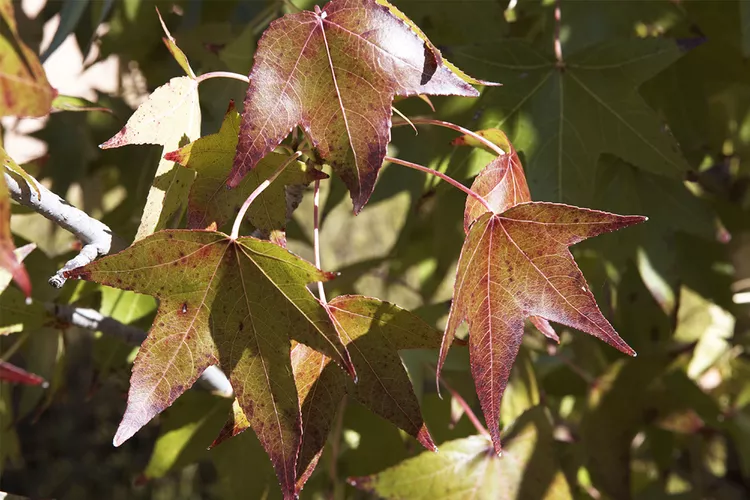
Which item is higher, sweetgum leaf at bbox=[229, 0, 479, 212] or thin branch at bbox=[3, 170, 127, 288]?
sweetgum leaf at bbox=[229, 0, 479, 212]

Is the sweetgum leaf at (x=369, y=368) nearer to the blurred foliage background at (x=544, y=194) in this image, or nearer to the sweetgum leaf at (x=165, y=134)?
the sweetgum leaf at (x=165, y=134)

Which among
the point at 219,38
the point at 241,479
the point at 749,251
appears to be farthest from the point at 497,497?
the point at 749,251

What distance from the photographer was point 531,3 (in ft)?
3.50

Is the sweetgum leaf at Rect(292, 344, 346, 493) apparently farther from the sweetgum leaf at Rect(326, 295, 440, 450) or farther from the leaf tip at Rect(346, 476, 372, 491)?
the leaf tip at Rect(346, 476, 372, 491)

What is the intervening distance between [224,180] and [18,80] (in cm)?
24

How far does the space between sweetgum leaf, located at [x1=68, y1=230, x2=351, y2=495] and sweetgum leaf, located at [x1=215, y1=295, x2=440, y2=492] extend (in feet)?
0.12

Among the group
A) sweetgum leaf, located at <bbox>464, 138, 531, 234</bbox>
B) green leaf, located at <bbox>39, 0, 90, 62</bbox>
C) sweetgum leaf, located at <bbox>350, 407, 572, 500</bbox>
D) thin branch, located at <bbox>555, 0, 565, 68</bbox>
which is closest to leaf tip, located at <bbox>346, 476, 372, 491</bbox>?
sweetgum leaf, located at <bbox>350, 407, 572, 500</bbox>

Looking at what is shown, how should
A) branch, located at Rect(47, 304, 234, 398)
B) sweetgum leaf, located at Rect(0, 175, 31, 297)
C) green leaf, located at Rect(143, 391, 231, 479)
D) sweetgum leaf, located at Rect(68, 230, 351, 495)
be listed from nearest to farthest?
sweetgum leaf, located at Rect(0, 175, 31, 297), sweetgum leaf, located at Rect(68, 230, 351, 495), branch, located at Rect(47, 304, 234, 398), green leaf, located at Rect(143, 391, 231, 479)

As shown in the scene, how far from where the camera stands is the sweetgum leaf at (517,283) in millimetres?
569

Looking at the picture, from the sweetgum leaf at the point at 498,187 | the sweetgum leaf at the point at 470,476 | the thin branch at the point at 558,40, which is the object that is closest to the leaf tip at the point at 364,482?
the sweetgum leaf at the point at 470,476

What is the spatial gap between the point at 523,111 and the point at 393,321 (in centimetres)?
42

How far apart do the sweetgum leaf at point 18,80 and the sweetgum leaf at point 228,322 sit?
0.55 ft

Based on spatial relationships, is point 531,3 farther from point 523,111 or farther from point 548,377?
point 548,377

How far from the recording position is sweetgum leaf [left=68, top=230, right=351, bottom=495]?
0.54 m
